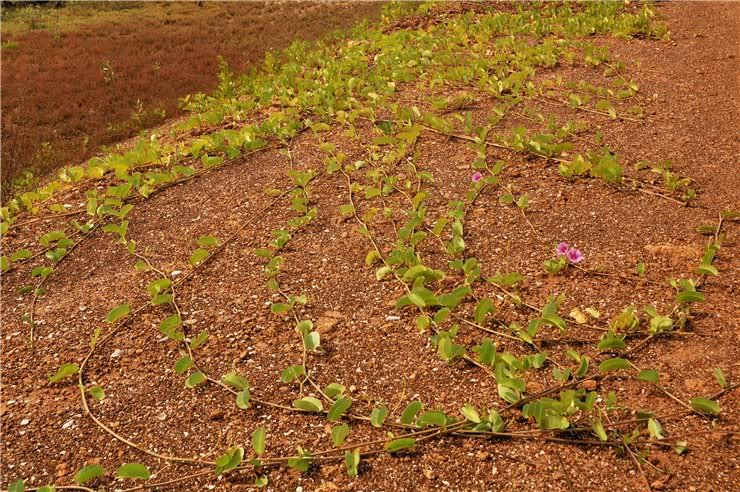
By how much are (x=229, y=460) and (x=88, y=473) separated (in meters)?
0.43

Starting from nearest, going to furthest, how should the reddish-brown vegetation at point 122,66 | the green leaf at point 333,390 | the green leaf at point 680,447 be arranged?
the green leaf at point 680,447 < the green leaf at point 333,390 < the reddish-brown vegetation at point 122,66

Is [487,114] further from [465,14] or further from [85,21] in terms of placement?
[85,21]

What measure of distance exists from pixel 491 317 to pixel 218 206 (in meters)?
1.83

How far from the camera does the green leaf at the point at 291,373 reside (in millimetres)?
2250

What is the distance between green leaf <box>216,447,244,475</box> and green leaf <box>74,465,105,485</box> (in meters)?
0.36

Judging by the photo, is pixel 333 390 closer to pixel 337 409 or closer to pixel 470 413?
pixel 337 409

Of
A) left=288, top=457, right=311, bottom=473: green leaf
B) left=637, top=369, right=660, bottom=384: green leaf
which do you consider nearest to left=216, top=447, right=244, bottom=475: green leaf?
left=288, top=457, right=311, bottom=473: green leaf

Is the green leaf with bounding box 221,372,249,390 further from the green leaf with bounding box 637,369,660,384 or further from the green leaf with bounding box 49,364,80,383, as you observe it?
the green leaf with bounding box 637,369,660,384

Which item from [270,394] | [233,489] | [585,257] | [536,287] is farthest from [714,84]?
[233,489]

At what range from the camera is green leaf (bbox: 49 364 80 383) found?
239 cm

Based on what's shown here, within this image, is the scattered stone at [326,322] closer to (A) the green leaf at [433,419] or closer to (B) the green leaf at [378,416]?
(B) the green leaf at [378,416]

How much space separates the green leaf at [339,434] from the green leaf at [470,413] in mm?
372

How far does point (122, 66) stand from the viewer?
830 cm

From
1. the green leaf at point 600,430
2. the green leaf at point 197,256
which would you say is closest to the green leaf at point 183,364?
the green leaf at point 197,256
